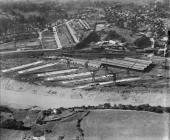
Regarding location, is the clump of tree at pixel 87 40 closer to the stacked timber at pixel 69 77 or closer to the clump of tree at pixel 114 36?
the clump of tree at pixel 114 36

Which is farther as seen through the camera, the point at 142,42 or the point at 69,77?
the point at 142,42

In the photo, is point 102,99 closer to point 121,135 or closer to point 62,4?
point 121,135

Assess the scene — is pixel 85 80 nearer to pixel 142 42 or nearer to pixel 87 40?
pixel 87 40

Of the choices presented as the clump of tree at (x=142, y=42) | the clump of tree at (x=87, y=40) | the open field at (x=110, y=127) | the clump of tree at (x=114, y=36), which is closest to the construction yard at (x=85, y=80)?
the clump of tree at (x=87, y=40)

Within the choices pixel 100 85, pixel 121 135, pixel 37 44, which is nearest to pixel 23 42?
pixel 37 44

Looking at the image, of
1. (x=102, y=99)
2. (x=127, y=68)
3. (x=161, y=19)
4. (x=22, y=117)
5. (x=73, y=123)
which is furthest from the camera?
(x=161, y=19)

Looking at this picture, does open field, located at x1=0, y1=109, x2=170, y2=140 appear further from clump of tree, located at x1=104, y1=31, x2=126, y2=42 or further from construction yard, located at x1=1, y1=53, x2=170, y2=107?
clump of tree, located at x1=104, y1=31, x2=126, y2=42

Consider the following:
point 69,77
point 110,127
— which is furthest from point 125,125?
point 69,77

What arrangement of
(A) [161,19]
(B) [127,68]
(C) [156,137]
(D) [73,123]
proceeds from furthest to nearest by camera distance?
(A) [161,19], (B) [127,68], (D) [73,123], (C) [156,137]

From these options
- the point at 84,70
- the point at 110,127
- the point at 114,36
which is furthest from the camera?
the point at 114,36
